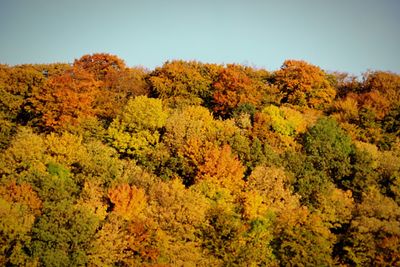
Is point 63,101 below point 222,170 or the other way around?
the other way around

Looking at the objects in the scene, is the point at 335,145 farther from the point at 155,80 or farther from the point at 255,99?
the point at 155,80

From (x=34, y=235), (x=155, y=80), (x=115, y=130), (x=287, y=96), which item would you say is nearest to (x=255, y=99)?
(x=287, y=96)

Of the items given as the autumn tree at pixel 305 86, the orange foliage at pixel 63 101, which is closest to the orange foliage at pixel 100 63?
the orange foliage at pixel 63 101

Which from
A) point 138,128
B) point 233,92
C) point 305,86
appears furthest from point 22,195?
point 305,86

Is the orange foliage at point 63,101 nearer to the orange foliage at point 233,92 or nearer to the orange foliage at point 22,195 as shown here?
the orange foliage at point 22,195

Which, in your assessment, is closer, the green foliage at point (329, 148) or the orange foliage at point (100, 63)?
the green foliage at point (329, 148)

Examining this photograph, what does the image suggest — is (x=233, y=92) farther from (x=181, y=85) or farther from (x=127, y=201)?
(x=127, y=201)

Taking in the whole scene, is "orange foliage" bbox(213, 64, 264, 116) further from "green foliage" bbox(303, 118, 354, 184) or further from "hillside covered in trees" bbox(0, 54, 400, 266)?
"green foliage" bbox(303, 118, 354, 184)

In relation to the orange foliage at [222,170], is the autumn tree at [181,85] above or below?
above

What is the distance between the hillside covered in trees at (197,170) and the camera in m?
45.6

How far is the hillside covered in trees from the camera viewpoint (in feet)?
150

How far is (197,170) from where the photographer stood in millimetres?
56469

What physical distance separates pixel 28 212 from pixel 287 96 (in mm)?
42511

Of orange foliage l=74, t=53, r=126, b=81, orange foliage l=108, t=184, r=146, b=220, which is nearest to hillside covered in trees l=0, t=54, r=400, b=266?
orange foliage l=108, t=184, r=146, b=220
